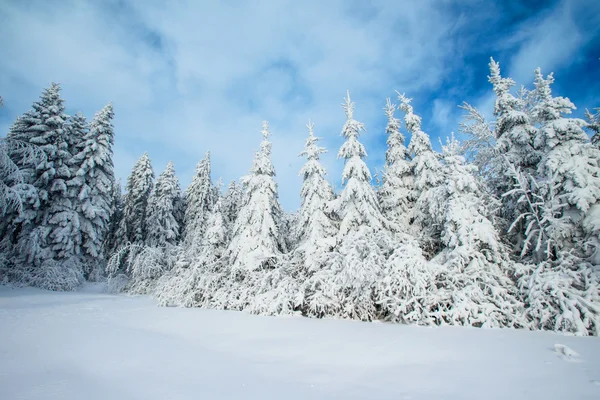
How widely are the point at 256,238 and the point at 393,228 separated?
7.49m

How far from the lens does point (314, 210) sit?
15.1 metres

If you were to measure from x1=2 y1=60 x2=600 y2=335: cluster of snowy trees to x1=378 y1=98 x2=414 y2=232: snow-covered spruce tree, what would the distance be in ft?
0.27

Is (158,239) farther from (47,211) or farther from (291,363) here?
(291,363)

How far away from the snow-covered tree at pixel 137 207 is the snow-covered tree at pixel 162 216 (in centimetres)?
106

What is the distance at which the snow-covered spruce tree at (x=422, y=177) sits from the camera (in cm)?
1469

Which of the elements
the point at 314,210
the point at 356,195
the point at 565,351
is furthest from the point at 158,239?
the point at 565,351

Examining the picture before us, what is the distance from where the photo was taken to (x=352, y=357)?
5770mm

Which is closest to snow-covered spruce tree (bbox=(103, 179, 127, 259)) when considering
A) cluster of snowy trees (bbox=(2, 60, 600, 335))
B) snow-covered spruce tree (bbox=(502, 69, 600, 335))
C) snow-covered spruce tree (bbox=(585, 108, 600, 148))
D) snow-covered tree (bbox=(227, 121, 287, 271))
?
cluster of snowy trees (bbox=(2, 60, 600, 335))

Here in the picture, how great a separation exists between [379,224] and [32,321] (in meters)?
13.5

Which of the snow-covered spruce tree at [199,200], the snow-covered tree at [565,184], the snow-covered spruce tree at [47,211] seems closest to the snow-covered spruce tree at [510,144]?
the snow-covered tree at [565,184]

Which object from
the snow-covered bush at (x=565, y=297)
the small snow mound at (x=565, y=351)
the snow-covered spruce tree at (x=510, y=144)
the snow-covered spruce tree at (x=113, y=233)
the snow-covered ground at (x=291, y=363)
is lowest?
the snow-covered ground at (x=291, y=363)

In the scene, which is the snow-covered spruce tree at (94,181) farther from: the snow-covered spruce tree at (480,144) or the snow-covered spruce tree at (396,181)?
the snow-covered spruce tree at (480,144)

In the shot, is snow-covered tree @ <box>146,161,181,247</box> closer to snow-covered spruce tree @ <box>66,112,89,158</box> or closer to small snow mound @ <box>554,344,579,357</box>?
snow-covered spruce tree @ <box>66,112,89,158</box>

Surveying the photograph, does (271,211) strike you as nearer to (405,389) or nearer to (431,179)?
(431,179)
